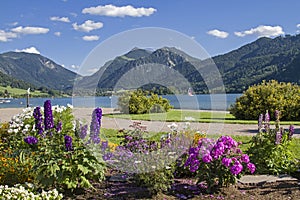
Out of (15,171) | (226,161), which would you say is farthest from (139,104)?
(226,161)

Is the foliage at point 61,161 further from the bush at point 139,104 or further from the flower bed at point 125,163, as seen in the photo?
the bush at point 139,104

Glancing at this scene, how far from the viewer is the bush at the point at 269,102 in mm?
19031

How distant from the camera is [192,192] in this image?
523 centimetres

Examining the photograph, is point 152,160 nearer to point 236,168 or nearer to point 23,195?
point 236,168

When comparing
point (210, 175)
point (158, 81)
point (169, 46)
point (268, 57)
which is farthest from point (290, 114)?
point (268, 57)

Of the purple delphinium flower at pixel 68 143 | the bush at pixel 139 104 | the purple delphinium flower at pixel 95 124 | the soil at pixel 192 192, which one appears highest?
the bush at pixel 139 104

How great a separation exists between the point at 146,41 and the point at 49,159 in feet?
9.86

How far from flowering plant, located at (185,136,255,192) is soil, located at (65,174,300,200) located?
0.19 metres

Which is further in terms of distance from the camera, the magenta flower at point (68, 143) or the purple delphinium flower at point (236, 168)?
the purple delphinium flower at point (236, 168)

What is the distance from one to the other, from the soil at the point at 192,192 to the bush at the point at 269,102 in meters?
14.0

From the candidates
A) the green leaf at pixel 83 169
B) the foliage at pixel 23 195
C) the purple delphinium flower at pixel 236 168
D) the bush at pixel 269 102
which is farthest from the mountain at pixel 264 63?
the foliage at pixel 23 195

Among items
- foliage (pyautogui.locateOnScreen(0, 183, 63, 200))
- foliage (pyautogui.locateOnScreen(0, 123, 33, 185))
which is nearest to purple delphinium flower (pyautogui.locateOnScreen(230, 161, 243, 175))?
foliage (pyautogui.locateOnScreen(0, 183, 63, 200))

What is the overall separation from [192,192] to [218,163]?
1.89 feet

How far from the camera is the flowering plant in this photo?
16.7ft
